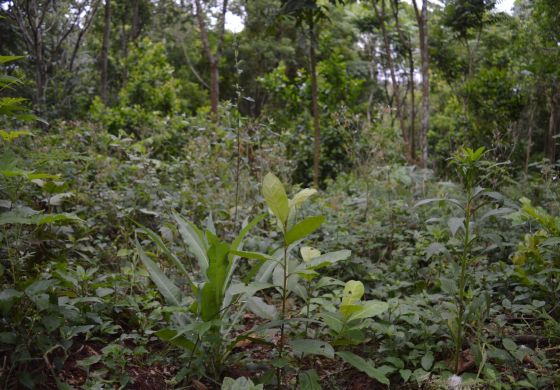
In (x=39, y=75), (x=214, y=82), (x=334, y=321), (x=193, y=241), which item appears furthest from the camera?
(x=214, y=82)

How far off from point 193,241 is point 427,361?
127 centimetres

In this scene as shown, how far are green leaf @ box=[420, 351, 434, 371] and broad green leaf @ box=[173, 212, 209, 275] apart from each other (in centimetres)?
113

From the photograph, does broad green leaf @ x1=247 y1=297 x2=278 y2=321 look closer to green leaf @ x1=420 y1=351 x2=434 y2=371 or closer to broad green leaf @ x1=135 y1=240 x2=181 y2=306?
broad green leaf @ x1=135 y1=240 x2=181 y2=306

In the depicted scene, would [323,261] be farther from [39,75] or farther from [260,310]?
[39,75]

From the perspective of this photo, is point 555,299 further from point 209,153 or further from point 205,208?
point 209,153

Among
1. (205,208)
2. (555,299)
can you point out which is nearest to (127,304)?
(205,208)

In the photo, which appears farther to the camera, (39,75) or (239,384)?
(39,75)

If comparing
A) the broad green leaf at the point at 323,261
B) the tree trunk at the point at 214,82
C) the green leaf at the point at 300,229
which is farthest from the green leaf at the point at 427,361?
the tree trunk at the point at 214,82

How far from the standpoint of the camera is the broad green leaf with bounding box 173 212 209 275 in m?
2.42

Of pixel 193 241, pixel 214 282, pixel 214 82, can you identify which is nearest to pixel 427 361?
pixel 214 282

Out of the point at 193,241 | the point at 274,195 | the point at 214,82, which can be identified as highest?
the point at 214,82

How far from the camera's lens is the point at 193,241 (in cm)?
247

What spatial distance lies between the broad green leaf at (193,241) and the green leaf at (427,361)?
1.13 meters

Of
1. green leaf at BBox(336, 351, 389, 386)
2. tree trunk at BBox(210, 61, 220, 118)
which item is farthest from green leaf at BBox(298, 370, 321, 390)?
tree trunk at BBox(210, 61, 220, 118)
